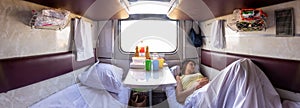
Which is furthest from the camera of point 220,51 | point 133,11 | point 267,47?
point 133,11

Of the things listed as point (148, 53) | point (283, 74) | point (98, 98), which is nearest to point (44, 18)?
point (98, 98)

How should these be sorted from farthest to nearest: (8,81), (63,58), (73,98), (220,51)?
(220,51), (63,58), (73,98), (8,81)

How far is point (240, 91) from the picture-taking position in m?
1.19

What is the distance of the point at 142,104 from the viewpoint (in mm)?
2291

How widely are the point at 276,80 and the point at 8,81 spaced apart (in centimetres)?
171

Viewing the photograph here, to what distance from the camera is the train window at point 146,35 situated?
91.3 inches

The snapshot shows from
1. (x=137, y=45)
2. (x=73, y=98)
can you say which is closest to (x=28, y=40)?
(x=73, y=98)

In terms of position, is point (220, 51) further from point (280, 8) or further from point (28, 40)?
point (28, 40)

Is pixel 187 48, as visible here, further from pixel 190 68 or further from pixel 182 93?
pixel 182 93

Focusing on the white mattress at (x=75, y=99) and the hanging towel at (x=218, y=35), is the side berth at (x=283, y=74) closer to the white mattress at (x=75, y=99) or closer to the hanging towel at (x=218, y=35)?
the hanging towel at (x=218, y=35)

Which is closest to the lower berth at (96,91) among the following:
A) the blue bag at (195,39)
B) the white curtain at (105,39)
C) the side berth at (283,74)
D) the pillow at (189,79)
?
the white curtain at (105,39)

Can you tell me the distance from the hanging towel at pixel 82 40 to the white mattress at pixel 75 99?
0.35 meters

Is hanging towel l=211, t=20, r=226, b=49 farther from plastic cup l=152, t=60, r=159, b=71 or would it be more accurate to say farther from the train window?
plastic cup l=152, t=60, r=159, b=71

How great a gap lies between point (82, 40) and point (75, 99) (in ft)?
2.25
